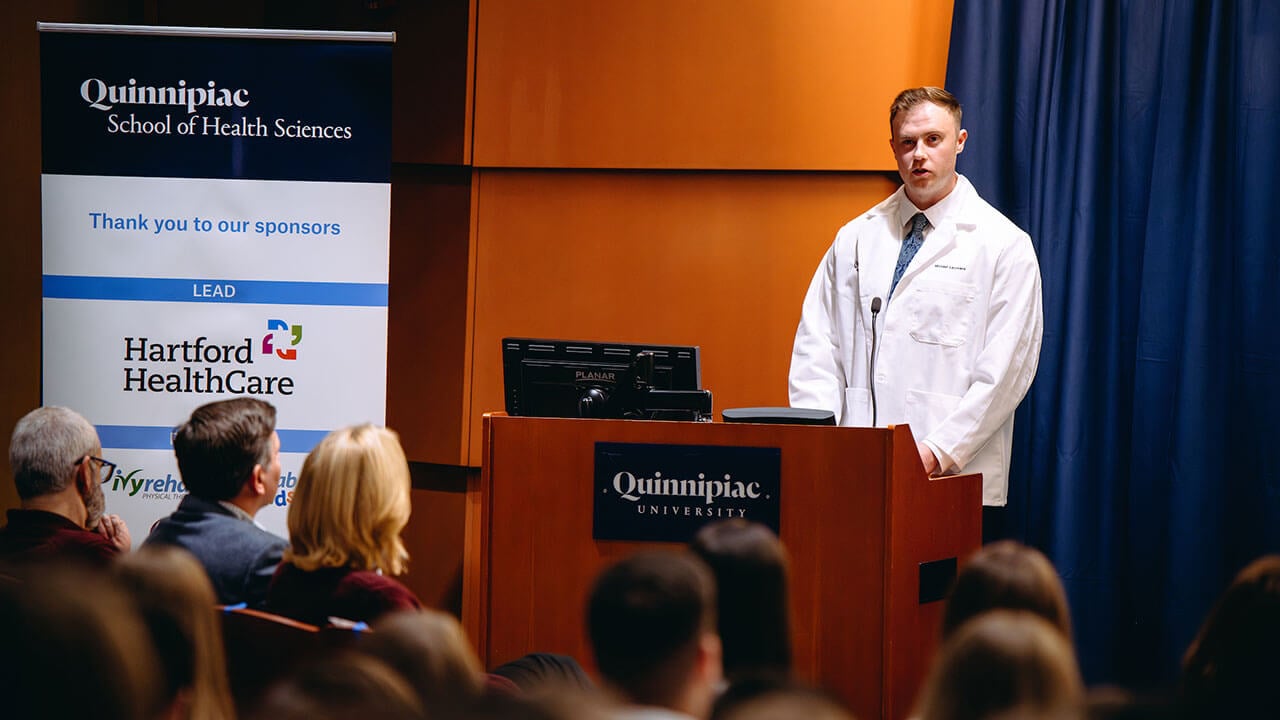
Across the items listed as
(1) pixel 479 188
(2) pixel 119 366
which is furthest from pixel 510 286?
(2) pixel 119 366

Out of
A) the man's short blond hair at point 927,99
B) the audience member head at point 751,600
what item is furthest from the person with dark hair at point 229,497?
the man's short blond hair at point 927,99

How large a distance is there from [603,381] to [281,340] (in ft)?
3.97

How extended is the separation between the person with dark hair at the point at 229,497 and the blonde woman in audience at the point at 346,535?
0.57ft

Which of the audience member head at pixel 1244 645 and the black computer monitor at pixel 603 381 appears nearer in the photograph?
the audience member head at pixel 1244 645

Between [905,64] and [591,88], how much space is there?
1.12 meters

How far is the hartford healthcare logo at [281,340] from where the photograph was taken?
3.87 meters

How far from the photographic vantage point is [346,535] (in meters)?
2.36

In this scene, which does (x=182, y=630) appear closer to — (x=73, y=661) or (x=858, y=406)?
(x=73, y=661)

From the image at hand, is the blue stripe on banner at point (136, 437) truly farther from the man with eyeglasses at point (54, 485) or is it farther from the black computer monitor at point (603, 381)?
the black computer monitor at point (603, 381)

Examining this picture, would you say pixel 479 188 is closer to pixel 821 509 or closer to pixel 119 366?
pixel 119 366

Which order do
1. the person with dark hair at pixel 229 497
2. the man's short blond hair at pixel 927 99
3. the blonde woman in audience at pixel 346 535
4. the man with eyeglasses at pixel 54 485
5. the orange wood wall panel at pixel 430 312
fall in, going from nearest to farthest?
1. the blonde woman in audience at pixel 346 535
2. the person with dark hair at pixel 229 497
3. the man with eyeglasses at pixel 54 485
4. the man's short blond hair at pixel 927 99
5. the orange wood wall panel at pixel 430 312

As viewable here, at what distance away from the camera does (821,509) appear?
2959 millimetres

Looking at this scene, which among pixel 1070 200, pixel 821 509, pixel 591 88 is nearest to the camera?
pixel 821 509

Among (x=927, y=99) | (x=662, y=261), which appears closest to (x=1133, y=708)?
(x=927, y=99)
